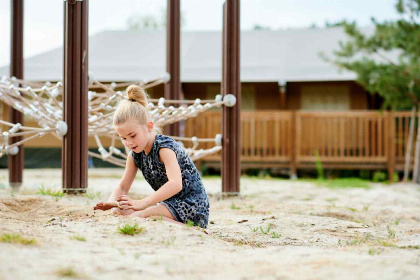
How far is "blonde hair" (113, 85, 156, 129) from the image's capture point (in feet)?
10.2

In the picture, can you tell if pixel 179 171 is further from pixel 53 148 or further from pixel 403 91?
pixel 53 148

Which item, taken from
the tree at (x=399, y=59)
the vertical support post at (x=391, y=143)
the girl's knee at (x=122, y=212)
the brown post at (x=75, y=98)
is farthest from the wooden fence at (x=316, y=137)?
the girl's knee at (x=122, y=212)

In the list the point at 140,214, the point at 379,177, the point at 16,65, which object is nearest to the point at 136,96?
the point at 140,214

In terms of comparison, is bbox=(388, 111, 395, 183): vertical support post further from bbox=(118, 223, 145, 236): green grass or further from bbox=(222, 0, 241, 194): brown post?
bbox=(118, 223, 145, 236): green grass

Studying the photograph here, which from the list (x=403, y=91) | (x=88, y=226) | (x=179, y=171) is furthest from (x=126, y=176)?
(x=403, y=91)

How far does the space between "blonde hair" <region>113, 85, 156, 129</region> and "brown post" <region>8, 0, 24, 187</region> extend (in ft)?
12.6

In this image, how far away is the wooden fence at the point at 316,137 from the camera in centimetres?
1153

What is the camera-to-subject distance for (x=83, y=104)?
4734mm

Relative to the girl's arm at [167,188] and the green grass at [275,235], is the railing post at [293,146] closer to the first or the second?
the green grass at [275,235]

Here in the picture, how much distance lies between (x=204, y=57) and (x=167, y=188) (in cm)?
1183

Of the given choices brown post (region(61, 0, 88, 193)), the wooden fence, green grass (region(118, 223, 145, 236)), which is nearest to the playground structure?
brown post (region(61, 0, 88, 193))

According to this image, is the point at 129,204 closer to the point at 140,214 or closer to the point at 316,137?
the point at 140,214

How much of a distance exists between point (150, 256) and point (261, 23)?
37.8 metres

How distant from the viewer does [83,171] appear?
4738 mm
